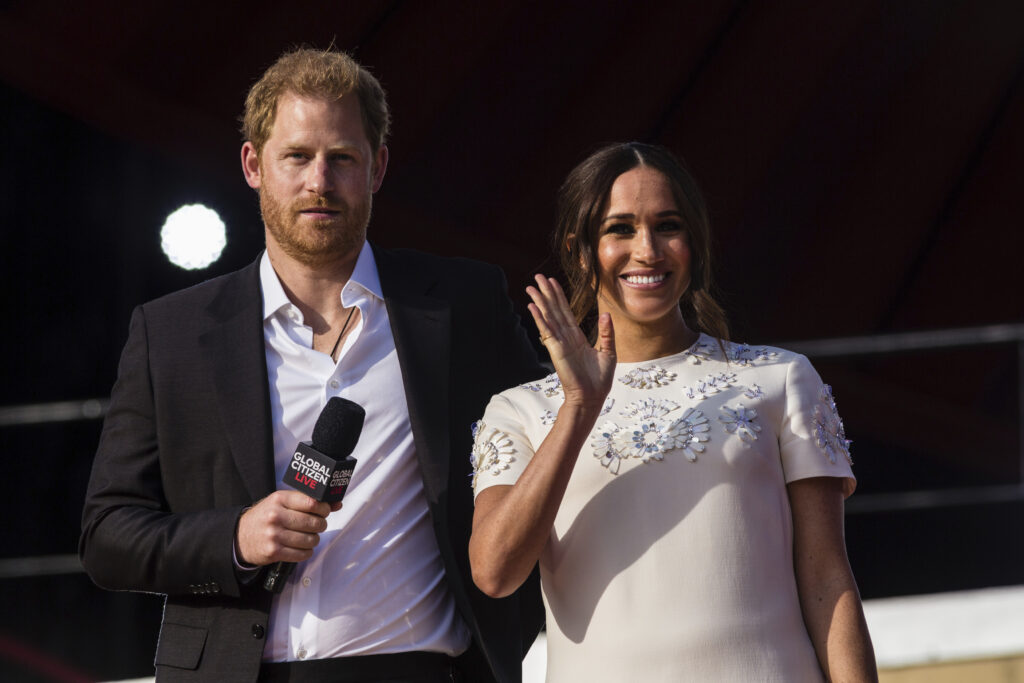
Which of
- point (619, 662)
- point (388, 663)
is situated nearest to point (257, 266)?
point (388, 663)

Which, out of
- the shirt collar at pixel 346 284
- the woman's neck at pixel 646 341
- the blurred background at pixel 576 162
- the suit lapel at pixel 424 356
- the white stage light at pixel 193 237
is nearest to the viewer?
the woman's neck at pixel 646 341

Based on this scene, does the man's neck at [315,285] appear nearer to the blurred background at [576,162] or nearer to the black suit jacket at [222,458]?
the black suit jacket at [222,458]

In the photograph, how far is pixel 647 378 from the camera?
1.76 meters

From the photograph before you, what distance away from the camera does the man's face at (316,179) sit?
1943 millimetres

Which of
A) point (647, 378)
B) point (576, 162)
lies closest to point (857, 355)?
point (576, 162)

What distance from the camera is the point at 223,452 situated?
6.14ft

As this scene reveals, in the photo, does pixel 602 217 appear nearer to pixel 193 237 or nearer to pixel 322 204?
pixel 322 204

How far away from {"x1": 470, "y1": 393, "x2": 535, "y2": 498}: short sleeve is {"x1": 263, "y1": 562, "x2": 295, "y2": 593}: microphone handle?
0.28 meters

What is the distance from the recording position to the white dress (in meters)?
1.58

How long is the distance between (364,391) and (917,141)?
15.5ft

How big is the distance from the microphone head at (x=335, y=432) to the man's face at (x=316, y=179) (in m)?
0.44

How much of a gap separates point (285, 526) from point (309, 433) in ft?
1.02

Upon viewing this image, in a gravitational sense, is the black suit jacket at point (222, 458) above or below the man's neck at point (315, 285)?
below

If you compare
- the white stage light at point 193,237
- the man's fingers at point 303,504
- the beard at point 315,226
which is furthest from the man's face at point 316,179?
the white stage light at point 193,237
